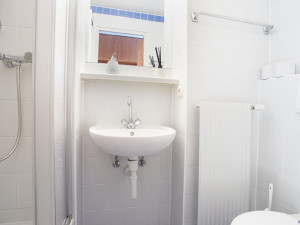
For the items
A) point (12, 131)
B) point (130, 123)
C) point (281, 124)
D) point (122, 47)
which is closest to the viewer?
point (12, 131)

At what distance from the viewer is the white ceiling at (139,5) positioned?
1.32 metres

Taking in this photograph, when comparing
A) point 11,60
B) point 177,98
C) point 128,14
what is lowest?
point 177,98

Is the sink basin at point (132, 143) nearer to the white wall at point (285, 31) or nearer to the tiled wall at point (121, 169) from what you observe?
the tiled wall at point (121, 169)

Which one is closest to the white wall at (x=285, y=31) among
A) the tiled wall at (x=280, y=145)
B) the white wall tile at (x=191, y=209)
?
the tiled wall at (x=280, y=145)

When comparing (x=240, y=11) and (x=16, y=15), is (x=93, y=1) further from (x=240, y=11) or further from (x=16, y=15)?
(x=240, y=11)

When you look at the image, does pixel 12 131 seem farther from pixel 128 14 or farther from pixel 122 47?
pixel 128 14

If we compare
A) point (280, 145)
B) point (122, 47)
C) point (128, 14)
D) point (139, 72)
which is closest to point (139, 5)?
point (128, 14)

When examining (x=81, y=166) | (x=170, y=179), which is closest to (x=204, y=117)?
(x=170, y=179)

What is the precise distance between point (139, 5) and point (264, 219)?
1.63 meters

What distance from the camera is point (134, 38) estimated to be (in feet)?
4.49

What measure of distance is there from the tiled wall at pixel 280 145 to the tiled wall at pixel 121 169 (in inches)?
26.1

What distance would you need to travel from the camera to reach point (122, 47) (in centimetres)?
135

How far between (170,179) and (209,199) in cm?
37

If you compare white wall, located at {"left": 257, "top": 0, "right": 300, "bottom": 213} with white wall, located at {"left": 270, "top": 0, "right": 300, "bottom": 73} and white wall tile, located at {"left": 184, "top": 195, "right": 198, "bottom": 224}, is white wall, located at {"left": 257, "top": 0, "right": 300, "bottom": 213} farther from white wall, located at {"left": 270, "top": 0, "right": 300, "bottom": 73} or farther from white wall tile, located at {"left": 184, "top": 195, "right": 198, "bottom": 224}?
white wall tile, located at {"left": 184, "top": 195, "right": 198, "bottom": 224}
